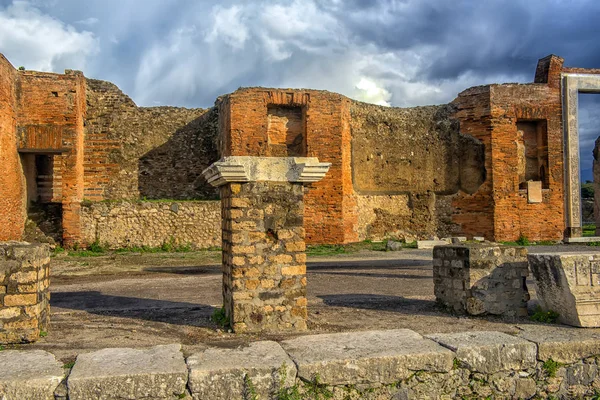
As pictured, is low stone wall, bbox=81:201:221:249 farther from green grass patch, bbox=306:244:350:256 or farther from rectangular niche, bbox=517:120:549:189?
rectangular niche, bbox=517:120:549:189

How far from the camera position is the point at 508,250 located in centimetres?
600

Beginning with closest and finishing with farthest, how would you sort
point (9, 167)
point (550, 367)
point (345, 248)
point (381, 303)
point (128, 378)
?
point (128, 378) < point (550, 367) < point (381, 303) < point (9, 167) < point (345, 248)

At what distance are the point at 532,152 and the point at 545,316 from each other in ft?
45.0

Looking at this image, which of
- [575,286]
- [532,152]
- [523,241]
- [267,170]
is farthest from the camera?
[532,152]

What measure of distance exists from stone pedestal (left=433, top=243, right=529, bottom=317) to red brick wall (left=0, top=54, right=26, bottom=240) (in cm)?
1117

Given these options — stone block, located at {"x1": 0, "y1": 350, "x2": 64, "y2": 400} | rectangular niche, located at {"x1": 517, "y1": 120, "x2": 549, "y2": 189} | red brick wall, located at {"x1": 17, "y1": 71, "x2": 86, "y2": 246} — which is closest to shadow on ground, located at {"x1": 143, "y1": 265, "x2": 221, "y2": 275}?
red brick wall, located at {"x1": 17, "y1": 71, "x2": 86, "y2": 246}

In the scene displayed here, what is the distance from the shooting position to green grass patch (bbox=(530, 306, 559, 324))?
18.0 feet

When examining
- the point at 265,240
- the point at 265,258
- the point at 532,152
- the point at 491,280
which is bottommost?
the point at 491,280

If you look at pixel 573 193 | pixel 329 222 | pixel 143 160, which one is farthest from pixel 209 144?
pixel 573 193

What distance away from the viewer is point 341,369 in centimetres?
396

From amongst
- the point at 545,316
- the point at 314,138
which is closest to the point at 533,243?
the point at 314,138

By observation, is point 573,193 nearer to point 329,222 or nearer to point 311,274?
point 329,222

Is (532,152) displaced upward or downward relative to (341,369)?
upward

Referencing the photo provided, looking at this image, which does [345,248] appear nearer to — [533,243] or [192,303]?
[533,243]
